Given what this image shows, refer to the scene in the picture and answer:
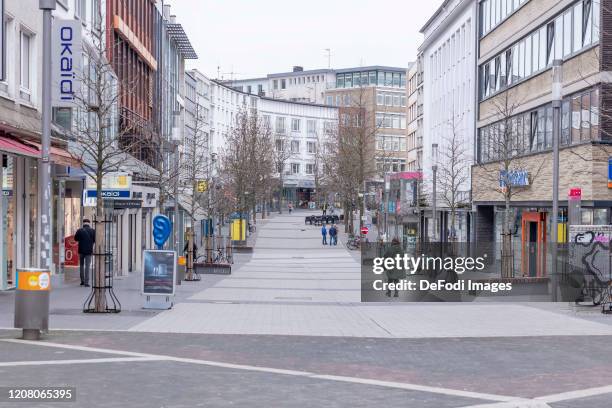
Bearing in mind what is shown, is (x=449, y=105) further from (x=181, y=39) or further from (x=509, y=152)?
(x=509, y=152)

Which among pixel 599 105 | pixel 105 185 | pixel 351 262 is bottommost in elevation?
pixel 351 262

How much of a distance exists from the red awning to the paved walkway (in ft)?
15.0

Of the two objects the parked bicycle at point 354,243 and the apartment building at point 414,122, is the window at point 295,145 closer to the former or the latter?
the apartment building at point 414,122

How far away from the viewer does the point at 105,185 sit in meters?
25.3

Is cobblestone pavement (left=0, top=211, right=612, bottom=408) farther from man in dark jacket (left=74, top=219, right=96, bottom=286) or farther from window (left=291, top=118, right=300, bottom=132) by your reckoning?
window (left=291, top=118, right=300, bottom=132)

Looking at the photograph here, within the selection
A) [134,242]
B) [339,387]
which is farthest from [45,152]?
[134,242]

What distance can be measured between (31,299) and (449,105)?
50555mm

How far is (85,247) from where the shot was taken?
27.3 metres

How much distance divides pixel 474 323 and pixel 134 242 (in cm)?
2447

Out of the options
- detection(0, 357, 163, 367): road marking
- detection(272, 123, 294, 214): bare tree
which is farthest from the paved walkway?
detection(272, 123, 294, 214): bare tree

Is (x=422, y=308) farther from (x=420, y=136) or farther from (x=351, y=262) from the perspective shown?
(x=420, y=136)

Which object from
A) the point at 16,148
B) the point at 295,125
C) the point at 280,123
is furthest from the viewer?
the point at 295,125

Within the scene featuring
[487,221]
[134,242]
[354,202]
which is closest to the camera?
[134,242]

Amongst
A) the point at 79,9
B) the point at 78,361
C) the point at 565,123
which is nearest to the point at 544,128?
the point at 565,123
